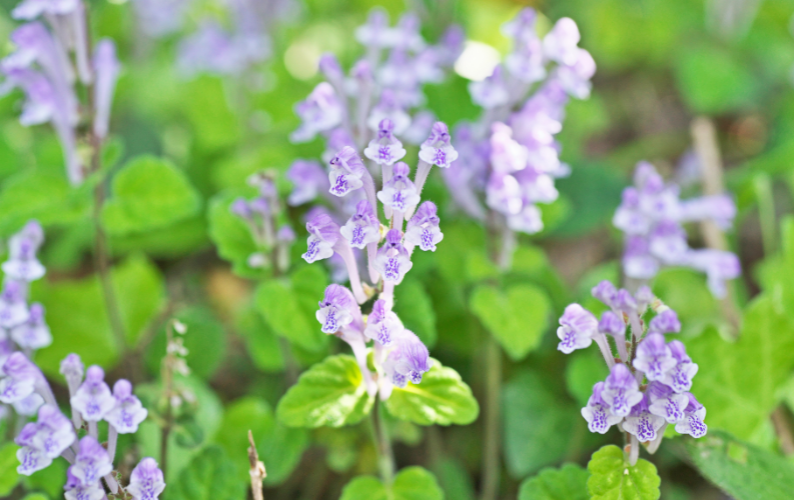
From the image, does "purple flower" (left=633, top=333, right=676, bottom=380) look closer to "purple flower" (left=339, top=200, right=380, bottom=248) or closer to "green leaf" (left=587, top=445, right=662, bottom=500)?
"green leaf" (left=587, top=445, right=662, bottom=500)

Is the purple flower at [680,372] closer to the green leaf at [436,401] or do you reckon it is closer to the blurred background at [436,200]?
the green leaf at [436,401]

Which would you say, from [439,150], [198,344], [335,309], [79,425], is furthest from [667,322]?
[198,344]

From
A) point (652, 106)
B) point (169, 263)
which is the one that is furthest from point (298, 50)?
point (652, 106)

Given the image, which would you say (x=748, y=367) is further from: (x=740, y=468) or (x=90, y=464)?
(x=90, y=464)

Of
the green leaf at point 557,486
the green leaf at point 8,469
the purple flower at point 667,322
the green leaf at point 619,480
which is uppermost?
the purple flower at point 667,322

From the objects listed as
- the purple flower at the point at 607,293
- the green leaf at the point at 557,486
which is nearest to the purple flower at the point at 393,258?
the purple flower at the point at 607,293

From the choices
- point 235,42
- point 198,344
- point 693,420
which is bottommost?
point 198,344
